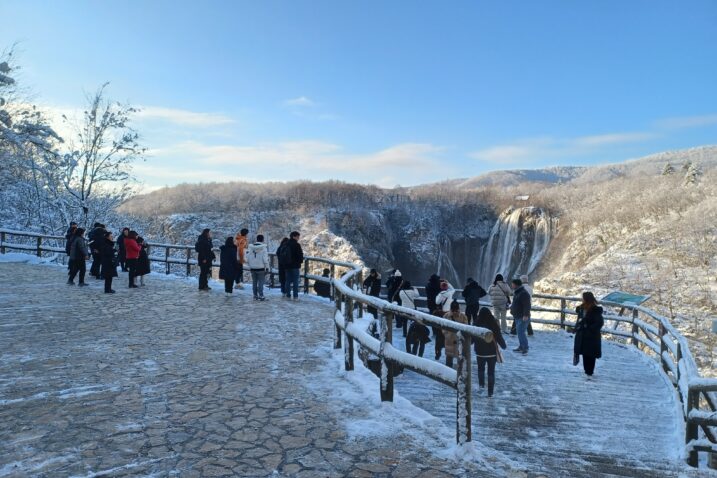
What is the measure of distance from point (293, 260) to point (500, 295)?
5.73 metres

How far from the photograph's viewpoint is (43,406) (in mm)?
4801

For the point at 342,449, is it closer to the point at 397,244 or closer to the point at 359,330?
the point at 359,330

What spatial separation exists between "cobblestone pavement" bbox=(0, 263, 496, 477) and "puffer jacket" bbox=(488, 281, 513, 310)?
5.39 meters

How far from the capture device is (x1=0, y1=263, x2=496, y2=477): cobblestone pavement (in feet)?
12.0

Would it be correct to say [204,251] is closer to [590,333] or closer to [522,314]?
[522,314]

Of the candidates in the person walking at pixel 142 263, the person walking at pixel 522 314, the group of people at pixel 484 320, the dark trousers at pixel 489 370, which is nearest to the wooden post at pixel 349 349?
the group of people at pixel 484 320

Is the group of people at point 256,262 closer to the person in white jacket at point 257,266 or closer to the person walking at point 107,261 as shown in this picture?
the person in white jacket at point 257,266

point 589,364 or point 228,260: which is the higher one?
point 228,260

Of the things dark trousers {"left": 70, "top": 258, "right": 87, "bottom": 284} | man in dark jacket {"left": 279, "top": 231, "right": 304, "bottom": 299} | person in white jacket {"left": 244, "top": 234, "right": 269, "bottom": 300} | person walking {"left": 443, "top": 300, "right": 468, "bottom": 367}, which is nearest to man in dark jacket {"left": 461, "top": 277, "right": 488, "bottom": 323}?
person walking {"left": 443, "top": 300, "right": 468, "bottom": 367}

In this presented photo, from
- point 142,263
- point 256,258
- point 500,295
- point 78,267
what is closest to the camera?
point 256,258

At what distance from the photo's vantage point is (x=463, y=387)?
157 inches

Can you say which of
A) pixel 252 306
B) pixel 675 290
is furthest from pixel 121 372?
pixel 675 290

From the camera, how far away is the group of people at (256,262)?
12055 millimetres

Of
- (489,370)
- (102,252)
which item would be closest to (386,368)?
(489,370)
